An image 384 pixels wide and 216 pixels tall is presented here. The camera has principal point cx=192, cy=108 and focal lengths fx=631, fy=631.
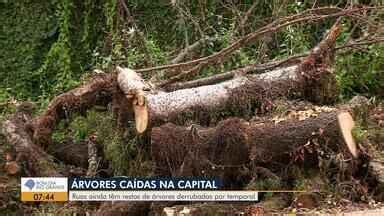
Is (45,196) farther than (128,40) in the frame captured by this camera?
No

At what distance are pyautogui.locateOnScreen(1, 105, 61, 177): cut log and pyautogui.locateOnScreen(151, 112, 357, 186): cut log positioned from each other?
1.37 meters

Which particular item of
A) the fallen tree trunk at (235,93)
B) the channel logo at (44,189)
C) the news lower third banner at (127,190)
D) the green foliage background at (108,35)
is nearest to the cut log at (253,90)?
the fallen tree trunk at (235,93)

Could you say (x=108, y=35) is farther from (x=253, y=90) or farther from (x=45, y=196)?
(x=253, y=90)

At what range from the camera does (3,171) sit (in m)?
6.04

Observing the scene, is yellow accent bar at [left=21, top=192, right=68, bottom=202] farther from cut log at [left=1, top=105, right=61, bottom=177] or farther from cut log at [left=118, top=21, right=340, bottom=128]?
cut log at [left=118, top=21, right=340, bottom=128]

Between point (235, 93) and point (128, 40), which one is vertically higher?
point (128, 40)

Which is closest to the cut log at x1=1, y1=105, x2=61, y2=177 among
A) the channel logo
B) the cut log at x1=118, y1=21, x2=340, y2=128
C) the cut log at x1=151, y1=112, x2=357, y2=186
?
the channel logo

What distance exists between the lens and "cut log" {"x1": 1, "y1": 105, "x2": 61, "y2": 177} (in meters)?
5.87

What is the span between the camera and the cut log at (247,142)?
189 inches

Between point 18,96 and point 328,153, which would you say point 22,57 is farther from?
point 328,153

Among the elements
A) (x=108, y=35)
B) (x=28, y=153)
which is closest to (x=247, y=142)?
(x=28, y=153)

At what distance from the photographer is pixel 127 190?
524 cm

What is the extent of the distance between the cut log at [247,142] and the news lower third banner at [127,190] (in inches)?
4.7

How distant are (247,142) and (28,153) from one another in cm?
228
